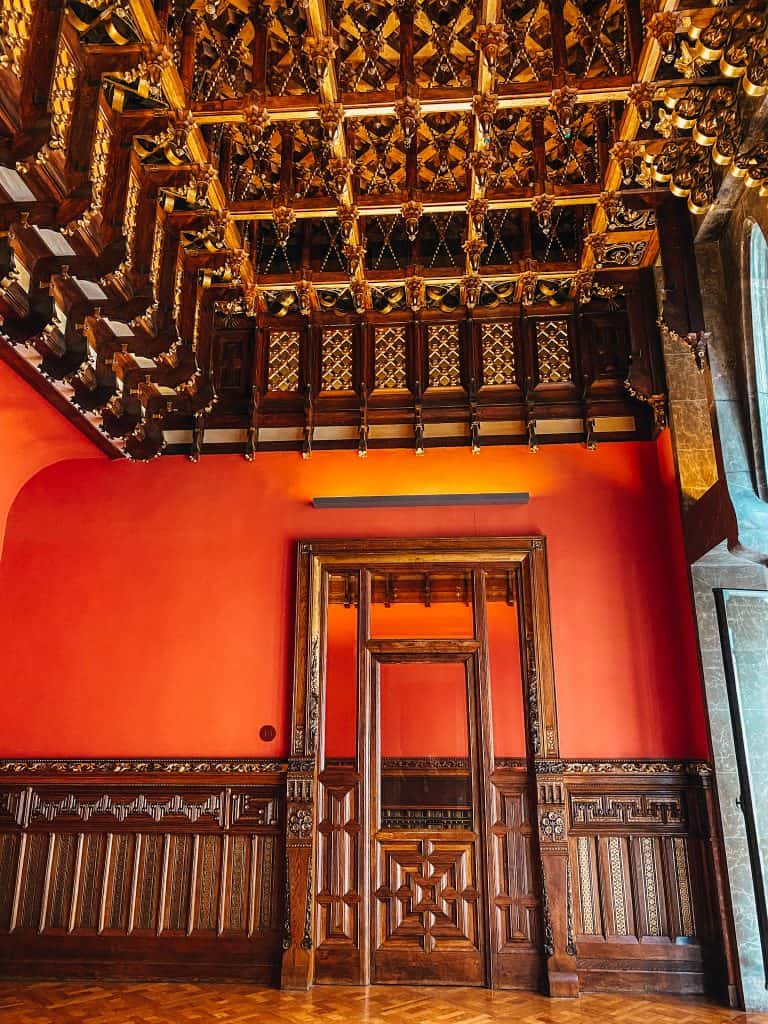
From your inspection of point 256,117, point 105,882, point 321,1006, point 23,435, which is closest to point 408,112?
point 256,117

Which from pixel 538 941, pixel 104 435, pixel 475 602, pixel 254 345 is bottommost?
pixel 538 941

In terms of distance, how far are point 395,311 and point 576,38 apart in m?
2.36

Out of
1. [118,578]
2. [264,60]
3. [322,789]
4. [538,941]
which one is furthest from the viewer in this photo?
[118,578]

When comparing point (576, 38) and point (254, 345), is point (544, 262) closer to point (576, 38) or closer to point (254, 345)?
point (576, 38)

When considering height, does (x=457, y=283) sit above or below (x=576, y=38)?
below

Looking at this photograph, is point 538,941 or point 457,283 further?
point 457,283

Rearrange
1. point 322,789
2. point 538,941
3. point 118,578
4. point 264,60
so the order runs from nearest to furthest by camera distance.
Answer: point 264,60, point 538,941, point 322,789, point 118,578

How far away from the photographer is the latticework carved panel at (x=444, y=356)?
6.40 metres

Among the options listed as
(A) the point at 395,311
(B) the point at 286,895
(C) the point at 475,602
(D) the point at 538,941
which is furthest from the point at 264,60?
(D) the point at 538,941

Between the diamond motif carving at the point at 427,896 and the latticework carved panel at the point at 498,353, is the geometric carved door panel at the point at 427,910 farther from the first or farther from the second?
the latticework carved panel at the point at 498,353

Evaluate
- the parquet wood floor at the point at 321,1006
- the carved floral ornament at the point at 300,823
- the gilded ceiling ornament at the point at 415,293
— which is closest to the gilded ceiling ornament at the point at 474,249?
the gilded ceiling ornament at the point at 415,293

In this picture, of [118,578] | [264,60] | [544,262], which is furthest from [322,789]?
[264,60]

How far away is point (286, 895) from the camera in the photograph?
542cm

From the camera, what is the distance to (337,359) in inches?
257
